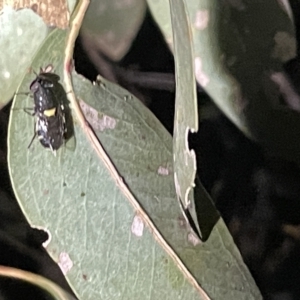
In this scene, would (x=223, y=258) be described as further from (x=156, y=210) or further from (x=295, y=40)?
(x=295, y=40)

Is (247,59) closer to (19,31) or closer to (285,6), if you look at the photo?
(285,6)

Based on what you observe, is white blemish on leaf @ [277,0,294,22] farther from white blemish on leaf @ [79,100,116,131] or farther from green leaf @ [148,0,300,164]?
white blemish on leaf @ [79,100,116,131]

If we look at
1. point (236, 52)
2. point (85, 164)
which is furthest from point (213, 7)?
point (85, 164)

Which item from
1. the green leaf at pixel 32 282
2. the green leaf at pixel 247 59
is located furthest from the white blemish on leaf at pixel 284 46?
the green leaf at pixel 32 282

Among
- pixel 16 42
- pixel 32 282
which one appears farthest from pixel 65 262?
pixel 16 42

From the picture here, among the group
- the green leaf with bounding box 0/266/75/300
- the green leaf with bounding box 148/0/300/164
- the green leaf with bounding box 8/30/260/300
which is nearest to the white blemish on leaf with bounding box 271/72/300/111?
the green leaf with bounding box 148/0/300/164
